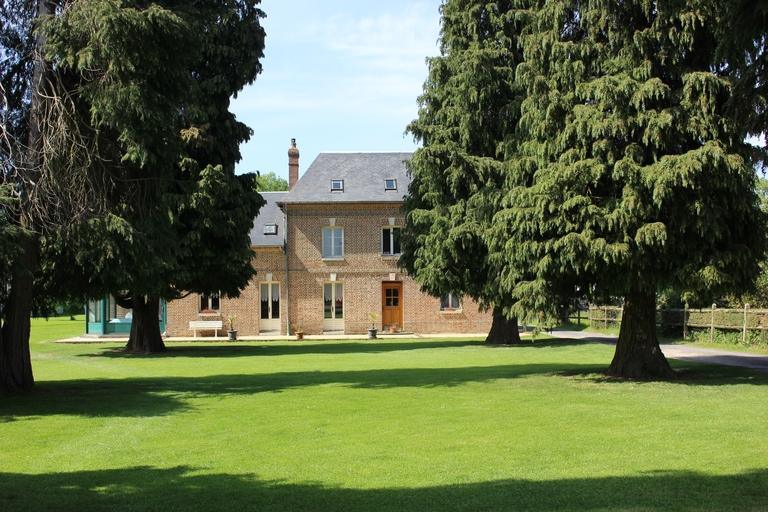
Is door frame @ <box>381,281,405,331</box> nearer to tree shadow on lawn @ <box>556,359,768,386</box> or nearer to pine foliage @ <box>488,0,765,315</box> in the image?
tree shadow on lawn @ <box>556,359,768,386</box>

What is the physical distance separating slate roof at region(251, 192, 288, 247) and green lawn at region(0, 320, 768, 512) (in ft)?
66.0

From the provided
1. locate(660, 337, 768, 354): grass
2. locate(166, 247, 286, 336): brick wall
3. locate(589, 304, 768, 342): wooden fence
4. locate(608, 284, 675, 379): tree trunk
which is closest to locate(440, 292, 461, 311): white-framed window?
locate(166, 247, 286, 336): brick wall

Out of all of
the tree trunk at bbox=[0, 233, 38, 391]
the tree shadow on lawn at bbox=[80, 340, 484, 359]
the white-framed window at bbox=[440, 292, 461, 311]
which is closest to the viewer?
the tree trunk at bbox=[0, 233, 38, 391]

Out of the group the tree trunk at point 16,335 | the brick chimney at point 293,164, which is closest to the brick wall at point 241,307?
the brick chimney at point 293,164

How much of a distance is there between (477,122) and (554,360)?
8.82 metres

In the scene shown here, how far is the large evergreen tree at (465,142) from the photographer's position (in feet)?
84.4

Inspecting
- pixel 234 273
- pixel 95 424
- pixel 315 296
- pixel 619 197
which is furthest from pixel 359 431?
pixel 315 296

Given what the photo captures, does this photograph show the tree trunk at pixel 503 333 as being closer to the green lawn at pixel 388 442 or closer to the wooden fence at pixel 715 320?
the wooden fence at pixel 715 320

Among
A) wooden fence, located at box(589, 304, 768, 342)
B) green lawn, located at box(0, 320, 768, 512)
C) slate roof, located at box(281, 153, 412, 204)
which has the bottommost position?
green lawn, located at box(0, 320, 768, 512)

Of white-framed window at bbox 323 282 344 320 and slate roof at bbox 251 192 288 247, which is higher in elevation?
slate roof at bbox 251 192 288 247

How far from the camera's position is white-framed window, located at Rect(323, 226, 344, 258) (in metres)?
36.8

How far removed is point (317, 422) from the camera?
10.5m

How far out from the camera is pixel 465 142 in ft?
86.2

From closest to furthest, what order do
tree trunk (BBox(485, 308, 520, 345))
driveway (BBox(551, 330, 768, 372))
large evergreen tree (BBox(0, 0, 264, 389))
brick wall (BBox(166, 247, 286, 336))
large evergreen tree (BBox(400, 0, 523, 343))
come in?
large evergreen tree (BBox(0, 0, 264, 389)) → driveway (BBox(551, 330, 768, 372)) → large evergreen tree (BBox(400, 0, 523, 343)) → tree trunk (BBox(485, 308, 520, 345)) → brick wall (BBox(166, 247, 286, 336))
